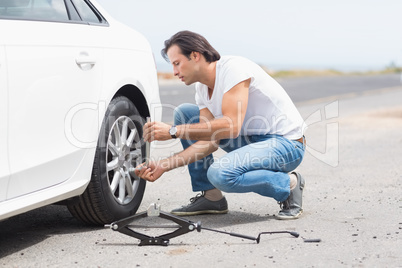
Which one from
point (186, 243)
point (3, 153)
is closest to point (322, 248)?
point (186, 243)

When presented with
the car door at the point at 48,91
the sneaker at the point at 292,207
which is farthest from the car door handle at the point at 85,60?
the sneaker at the point at 292,207

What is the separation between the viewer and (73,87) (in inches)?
151

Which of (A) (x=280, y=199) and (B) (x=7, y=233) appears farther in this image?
(A) (x=280, y=199)

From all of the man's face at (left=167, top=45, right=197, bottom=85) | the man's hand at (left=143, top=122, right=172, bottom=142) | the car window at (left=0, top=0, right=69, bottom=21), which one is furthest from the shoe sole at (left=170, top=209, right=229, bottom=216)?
the car window at (left=0, top=0, right=69, bottom=21)

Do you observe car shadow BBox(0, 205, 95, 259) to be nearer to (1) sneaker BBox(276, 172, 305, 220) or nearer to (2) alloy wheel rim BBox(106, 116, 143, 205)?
(2) alloy wheel rim BBox(106, 116, 143, 205)

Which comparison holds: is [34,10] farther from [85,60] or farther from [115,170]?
[115,170]

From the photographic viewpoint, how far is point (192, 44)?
4.35m

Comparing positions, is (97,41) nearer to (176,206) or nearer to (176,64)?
(176,64)

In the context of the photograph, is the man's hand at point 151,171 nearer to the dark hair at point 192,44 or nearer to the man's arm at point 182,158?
the man's arm at point 182,158

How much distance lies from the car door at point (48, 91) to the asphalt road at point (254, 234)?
19.1 inches

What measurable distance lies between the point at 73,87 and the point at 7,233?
3.67 ft

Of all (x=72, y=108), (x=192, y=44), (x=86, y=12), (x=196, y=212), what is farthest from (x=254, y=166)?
(x=86, y=12)

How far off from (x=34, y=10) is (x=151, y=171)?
1.21m

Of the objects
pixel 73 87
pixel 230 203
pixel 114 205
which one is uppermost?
pixel 73 87
